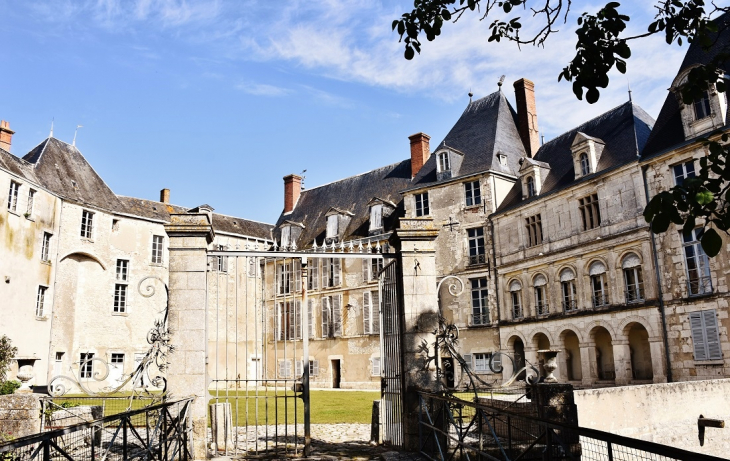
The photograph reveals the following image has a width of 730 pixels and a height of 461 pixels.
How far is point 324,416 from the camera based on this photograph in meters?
11.2

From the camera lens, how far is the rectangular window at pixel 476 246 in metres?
23.0

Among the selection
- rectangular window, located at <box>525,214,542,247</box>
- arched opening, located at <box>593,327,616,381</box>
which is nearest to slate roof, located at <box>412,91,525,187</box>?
rectangular window, located at <box>525,214,542,247</box>

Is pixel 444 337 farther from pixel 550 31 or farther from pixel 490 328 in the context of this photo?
pixel 490 328

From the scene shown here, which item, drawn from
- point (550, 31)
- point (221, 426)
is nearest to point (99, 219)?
point (221, 426)

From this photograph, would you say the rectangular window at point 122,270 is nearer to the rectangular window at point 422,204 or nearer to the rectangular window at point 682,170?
the rectangular window at point 422,204

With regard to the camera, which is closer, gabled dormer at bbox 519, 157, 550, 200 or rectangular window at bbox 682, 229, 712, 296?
rectangular window at bbox 682, 229, 712, 296

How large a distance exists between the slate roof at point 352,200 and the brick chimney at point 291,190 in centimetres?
28

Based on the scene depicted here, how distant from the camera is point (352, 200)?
1148 inches

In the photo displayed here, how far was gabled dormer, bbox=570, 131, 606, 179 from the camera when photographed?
19422 millimetres

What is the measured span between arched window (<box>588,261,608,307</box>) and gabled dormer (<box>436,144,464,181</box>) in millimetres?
7018

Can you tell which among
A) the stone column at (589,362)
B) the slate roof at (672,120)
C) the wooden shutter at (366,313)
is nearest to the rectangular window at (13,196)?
the wooden shutter at (366,313)

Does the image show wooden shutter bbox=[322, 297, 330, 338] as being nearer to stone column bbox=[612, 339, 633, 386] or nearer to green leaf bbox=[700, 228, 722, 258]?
stone column bbox=[612, 339, 633, 386]

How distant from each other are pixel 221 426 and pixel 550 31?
5.64 metres

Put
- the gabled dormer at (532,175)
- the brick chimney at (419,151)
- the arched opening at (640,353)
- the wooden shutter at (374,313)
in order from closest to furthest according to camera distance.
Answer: the arched opening at (640,353) < the gabled dormer at (532,175) < the wooden shutter at (374,313) < the brick chimney at (419,151)
